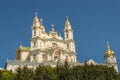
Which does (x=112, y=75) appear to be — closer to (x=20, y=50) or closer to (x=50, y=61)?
(x=50, y=61)

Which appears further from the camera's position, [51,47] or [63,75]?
[51,47]

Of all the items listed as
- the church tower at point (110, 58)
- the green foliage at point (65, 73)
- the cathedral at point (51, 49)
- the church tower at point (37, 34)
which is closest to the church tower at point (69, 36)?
the cathedral at point (51, 49)

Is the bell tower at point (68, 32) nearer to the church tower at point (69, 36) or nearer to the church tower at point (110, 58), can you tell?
the church tower at point (69, 36)

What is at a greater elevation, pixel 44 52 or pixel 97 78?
pixel 44 52

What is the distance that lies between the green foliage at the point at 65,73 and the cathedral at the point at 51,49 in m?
27.5

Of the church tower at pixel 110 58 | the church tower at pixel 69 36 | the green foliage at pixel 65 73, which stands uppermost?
the church tower at pixel 69 36

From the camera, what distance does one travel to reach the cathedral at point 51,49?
105m

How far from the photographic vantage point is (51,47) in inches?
4213

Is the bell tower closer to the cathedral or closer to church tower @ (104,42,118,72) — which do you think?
the cathedral

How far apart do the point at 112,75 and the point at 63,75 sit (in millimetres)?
11736

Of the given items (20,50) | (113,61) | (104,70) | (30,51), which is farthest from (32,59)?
(104,70)

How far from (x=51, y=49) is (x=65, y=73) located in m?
42.5

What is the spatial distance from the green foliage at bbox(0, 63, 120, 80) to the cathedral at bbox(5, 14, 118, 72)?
90.2 feet

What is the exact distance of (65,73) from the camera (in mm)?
64000
